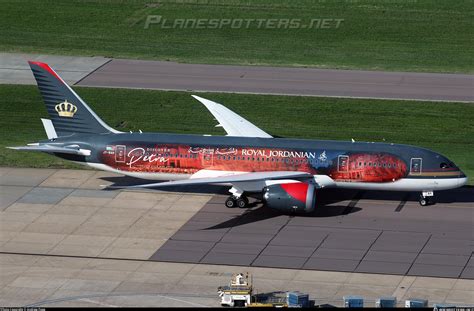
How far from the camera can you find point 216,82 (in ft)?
322

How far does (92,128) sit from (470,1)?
59750 mm

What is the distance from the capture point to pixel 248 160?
7044 cm

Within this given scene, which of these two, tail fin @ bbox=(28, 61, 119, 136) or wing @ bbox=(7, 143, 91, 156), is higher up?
tail fin @ bbox=(28, 61, 119, 136)

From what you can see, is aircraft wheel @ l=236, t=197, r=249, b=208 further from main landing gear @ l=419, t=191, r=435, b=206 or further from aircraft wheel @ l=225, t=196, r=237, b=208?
main landing gear @ l=419, t=191, r=435, b=206

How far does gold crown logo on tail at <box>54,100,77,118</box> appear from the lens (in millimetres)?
72688

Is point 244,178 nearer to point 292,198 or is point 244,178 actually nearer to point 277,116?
point 292,198

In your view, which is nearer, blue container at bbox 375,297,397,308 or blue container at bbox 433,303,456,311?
blue container at bbox 433,303,456,311

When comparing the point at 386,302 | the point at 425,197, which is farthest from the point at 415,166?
the point at 386,302

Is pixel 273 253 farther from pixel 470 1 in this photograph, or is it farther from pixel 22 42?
pixel 470 1

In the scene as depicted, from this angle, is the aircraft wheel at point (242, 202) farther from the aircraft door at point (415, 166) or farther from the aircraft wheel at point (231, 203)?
the aircraft door at point (415, 166)

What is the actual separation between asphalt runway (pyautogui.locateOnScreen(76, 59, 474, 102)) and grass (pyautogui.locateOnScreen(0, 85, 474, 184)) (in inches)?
84.7

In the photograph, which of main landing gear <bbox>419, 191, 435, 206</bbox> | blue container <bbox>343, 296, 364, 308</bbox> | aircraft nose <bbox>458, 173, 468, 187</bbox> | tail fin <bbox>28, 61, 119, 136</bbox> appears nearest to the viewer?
blue container <bbox>343, 296, 364, 308</bbox>

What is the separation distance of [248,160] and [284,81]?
28859 millimetres

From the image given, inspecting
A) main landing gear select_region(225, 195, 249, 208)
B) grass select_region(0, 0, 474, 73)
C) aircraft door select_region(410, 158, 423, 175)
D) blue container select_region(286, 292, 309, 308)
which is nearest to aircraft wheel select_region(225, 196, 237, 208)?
main landing gear select_region(225, 195, 249, 208)
